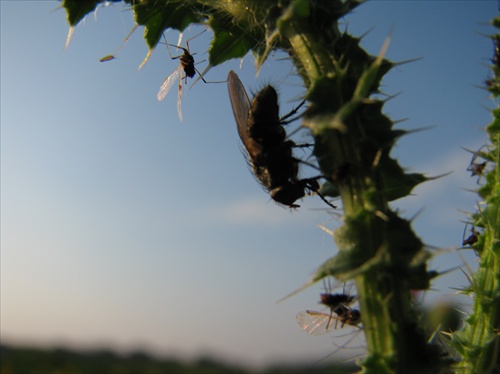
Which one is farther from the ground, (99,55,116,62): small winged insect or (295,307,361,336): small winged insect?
(99,55,116,62): small winged insect

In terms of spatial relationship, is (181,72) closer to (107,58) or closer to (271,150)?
(107,58)

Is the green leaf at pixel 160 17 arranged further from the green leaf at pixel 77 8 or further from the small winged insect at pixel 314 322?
the small winged insect at pixel 314 322

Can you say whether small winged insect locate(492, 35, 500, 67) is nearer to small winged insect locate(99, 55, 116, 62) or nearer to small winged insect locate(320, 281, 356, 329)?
small winged insect locate(320, 281, 356, 329)

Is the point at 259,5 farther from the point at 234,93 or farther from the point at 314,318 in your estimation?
the point at 314,318

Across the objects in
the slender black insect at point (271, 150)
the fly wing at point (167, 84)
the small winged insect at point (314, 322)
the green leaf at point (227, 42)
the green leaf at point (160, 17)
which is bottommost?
the small winged insect at point (314, 322)

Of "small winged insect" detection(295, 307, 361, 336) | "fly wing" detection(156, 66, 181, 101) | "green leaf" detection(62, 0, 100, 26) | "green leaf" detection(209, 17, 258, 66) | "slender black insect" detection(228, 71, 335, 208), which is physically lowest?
"small winged insect" detection(295, 307, 361, 336)

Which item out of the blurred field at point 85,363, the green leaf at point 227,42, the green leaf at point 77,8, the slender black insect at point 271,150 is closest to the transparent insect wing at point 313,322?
the slender black insect at point 271,150

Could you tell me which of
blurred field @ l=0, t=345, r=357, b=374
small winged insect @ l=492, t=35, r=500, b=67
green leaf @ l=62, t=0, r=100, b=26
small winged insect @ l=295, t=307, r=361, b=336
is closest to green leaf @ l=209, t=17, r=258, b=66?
green leaf @ l=62, t=0, r=100, b=26
